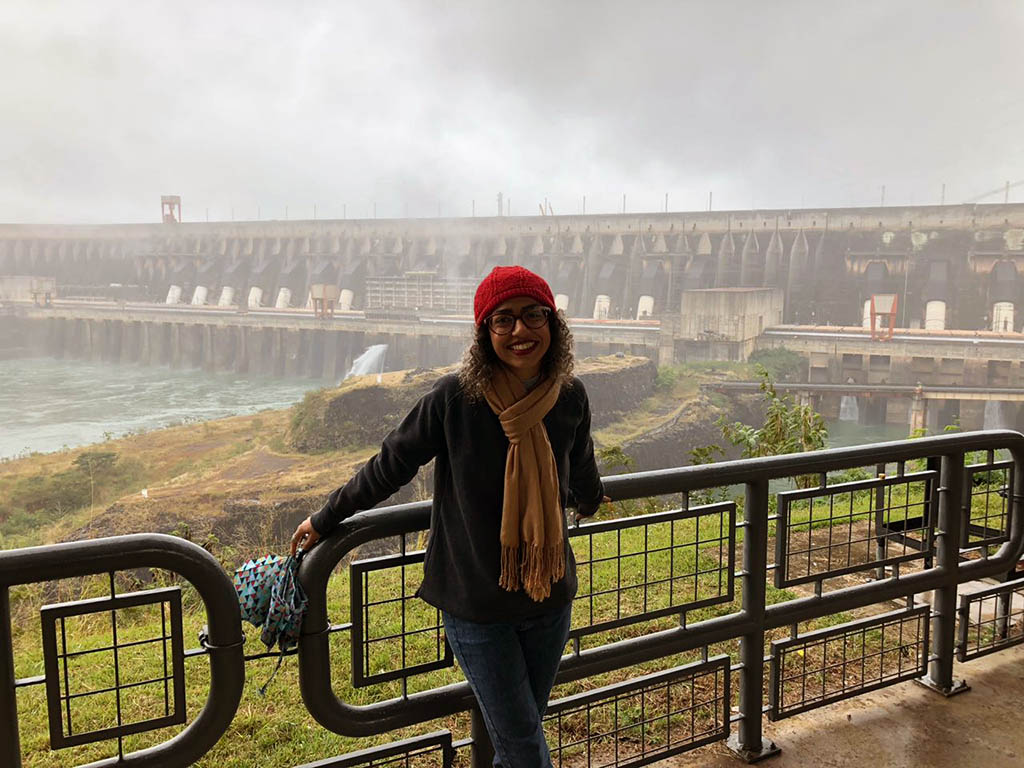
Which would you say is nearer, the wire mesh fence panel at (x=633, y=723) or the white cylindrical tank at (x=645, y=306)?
the wire mesh fence panel at (x=633, y=723)

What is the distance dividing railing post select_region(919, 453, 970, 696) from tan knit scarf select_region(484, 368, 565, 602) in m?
1.37

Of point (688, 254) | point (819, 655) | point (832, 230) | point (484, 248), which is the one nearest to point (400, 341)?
point (484, 248)

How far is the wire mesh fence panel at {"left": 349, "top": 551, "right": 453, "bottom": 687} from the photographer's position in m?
1.38

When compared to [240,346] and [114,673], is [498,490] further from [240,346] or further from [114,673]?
[240,346]

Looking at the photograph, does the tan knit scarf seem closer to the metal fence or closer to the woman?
the woman

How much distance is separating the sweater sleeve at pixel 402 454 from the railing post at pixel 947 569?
152cm

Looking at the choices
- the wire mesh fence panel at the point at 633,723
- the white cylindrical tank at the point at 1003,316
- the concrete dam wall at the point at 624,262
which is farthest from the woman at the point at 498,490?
the white cylindrical tank at the point at 1003,316

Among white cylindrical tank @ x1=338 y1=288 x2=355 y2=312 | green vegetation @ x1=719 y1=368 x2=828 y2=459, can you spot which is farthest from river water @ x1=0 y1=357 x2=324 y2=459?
green vegetation @ x1=719 y1=368 x2=828 y2=459

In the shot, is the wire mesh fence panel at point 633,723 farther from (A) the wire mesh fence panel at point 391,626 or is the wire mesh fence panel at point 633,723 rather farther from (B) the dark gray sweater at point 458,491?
(B) the dark gray sweater at point 458,491

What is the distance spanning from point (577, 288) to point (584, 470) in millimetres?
25123

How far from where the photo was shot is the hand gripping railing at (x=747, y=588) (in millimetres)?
1363

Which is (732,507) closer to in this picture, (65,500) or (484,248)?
(65,500)

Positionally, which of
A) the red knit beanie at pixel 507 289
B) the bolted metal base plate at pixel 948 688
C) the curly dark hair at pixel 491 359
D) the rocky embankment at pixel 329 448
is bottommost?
the rocky embankment at pixel 329 448

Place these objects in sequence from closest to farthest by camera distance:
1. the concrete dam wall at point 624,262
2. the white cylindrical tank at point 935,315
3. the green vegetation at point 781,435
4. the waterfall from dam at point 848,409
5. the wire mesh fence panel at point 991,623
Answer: the wire mesh fence panel at point 991,623
the green vegetation at point 781,435
the waterfall from dam at point 848,409
the concrete dam wall at point 624,262
the white cylindrical tank at point 935,315
